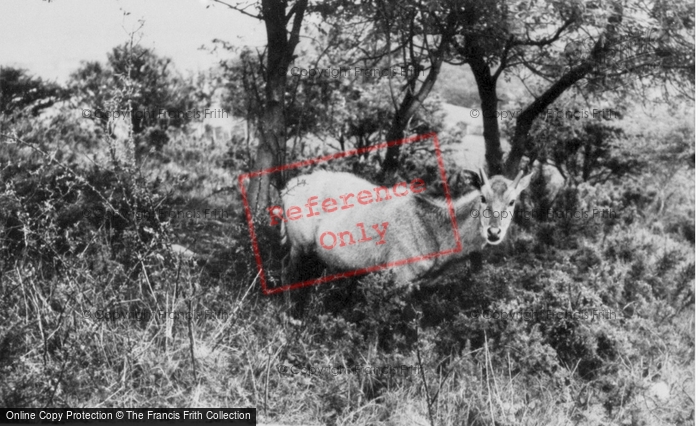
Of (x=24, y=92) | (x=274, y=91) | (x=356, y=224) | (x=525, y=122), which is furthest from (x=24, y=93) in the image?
(x=525, y=122)

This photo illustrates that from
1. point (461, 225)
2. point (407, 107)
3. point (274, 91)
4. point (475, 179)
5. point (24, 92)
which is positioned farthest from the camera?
point (24, 92)

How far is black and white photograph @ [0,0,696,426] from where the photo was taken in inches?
189

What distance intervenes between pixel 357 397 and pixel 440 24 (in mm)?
3761

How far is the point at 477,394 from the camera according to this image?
189 inches

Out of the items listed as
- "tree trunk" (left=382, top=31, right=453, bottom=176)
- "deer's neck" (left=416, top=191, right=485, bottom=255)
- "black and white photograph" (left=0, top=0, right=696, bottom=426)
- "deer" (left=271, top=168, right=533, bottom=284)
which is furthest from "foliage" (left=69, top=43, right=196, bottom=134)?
"deer's neck" (left=416, top=191, right=485, bottom=255)

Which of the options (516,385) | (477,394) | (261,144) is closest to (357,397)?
(477,394)

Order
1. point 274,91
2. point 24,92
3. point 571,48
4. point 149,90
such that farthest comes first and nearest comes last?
point 149,90
point 24,92
point 571,48
point 274,91

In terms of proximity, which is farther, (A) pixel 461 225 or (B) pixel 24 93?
(B) pixel 24 93

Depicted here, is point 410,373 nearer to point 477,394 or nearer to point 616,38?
point 477,394

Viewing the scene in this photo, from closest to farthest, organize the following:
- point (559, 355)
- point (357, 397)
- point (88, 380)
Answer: point (88, 380), point (357, 397), point (559, 355)

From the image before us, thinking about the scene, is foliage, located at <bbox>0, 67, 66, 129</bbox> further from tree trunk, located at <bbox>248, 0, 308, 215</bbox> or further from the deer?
the deer

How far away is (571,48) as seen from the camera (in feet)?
20.7

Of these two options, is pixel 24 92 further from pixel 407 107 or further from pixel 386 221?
pixel 386 221

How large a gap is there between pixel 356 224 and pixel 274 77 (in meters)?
1.66
